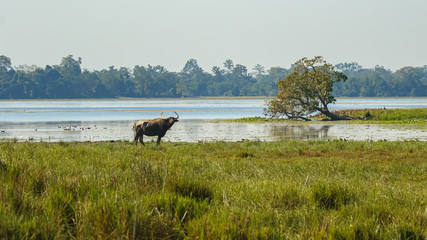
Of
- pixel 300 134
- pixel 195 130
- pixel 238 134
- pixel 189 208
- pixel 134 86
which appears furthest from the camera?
pixel 134 86

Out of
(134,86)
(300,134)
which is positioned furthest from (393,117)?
(134,86)

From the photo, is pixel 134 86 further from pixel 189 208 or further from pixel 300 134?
pixel 189 208

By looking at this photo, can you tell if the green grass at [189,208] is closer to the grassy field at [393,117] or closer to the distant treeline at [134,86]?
the grassy field at [393,117]

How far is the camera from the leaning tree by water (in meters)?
43.9

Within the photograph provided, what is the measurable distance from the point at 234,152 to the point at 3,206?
11975 mm

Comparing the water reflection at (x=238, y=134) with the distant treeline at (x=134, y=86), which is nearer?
the water reflection at (x=238, y=134)

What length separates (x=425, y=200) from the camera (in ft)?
25.6

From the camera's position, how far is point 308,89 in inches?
1734

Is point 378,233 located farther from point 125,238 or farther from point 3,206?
point 3,206

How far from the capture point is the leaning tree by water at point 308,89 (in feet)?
144

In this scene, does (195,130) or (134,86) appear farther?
(134,86)

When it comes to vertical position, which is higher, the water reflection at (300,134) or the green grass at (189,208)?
the green grass at (189,208)

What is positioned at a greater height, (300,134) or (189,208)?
(189,208)

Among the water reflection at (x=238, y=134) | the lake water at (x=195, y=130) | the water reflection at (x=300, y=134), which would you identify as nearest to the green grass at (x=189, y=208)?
the water reflection at (x=238, y=134)
